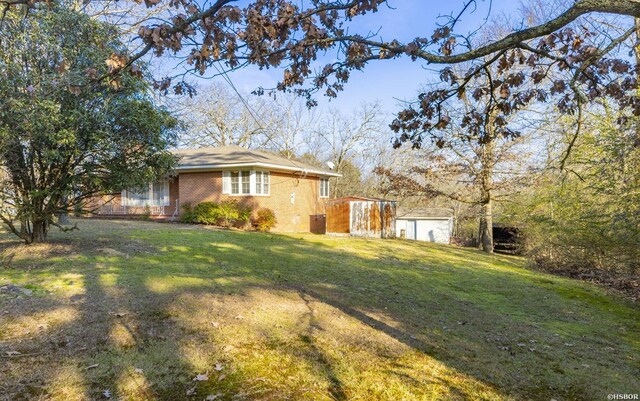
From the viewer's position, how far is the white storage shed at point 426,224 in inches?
1524

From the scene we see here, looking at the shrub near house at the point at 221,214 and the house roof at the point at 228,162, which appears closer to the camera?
the shrub near house at the point at 221,214

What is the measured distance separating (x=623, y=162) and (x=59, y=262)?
10.6 m

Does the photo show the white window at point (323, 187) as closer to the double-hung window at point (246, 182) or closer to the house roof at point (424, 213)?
the double-hung window at point (246, 182)

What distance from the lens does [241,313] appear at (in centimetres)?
469

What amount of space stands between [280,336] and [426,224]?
37.1 m

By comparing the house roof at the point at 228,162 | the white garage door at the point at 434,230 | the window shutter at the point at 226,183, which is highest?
the house roof at the point at 228,162

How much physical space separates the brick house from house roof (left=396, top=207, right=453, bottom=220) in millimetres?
19536

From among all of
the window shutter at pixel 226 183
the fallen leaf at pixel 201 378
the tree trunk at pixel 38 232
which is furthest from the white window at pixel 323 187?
the fallen leaf at pixel 201 378

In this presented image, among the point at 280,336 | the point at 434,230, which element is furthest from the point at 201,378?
the point at 434,230

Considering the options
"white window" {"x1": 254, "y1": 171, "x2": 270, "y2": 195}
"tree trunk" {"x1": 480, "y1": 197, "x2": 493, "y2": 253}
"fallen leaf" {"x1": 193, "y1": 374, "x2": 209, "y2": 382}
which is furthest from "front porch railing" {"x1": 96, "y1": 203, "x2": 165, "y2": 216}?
"fallen leaf" {"x1": 193, "y1": 374, "x2": 209, "y2": 382}

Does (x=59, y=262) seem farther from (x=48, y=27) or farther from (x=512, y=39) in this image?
(x=512, y=39)

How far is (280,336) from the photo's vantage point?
13.6ft

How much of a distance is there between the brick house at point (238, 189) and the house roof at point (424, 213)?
1954cm

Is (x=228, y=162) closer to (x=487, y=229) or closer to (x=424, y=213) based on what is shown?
(x=487, y=229)
